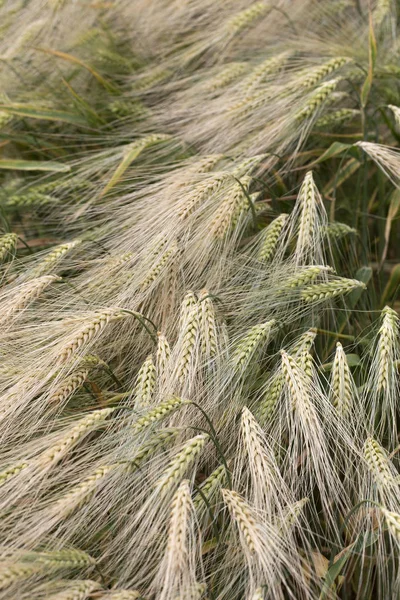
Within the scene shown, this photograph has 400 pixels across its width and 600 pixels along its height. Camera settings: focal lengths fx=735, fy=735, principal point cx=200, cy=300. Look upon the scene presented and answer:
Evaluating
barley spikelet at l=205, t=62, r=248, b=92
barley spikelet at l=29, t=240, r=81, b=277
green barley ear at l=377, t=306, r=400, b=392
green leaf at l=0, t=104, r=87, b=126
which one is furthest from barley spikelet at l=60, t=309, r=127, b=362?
barley spikelet at l=205, t=62, r=248, b=92

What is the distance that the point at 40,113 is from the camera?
1920 millimetres

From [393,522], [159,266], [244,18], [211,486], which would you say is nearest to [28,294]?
[159,266]

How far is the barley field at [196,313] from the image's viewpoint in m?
1.14

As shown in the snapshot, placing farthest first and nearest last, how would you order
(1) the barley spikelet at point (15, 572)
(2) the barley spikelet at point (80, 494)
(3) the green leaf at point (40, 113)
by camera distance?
(3) the green leaf at point (40, 113)
(2) the barley spikelet at point (80, 494)
(1) the barley spikelet at point (15, 572)

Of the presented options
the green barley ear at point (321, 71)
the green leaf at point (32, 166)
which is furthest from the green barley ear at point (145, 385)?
the green barley ear at point (321, 71)

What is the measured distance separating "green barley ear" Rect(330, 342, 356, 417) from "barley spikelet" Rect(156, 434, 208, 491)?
10.7 inches

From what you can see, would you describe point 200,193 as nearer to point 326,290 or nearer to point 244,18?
point 326,290

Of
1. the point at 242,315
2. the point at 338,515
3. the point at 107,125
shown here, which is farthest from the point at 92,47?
the point at 338,515

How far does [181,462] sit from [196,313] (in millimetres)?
280

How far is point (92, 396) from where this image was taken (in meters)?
1.40

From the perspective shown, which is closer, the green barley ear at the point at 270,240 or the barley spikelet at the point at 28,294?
the barley spikelet at the point at 28,294

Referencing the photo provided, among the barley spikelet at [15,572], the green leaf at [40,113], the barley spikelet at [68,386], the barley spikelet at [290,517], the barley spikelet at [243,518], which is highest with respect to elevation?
the green leaf at [40,113]

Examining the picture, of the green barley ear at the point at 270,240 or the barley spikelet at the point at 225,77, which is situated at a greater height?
the barley spikelet at the point at 225,77

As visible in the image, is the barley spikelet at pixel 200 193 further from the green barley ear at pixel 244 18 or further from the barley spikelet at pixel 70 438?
the green barley ear at pixel 244 18
